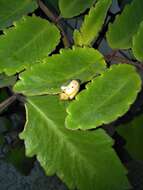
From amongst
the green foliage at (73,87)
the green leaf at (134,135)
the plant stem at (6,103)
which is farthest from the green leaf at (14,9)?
the green leaf at (134,135)

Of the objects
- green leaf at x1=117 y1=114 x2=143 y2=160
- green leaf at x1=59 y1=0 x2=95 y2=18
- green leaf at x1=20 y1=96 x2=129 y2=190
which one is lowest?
green leaf at x1=117 y1=114 x2=143 y2=160

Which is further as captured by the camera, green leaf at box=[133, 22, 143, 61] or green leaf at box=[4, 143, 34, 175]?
green leaf at box=[4, 143, 34, 175]

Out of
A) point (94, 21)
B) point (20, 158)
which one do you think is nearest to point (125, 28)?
point (94, 21)

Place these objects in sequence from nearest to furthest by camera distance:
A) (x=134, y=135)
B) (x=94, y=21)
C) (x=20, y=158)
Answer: (x=94, y=21) < (x=134, y=135) < (x=20, y=158)

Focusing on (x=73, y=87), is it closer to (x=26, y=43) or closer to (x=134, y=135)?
(x=26, y=43)

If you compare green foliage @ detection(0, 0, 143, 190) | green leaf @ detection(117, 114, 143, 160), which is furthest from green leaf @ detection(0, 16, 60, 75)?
green leaf @ detection(117, 114, 143, 160)

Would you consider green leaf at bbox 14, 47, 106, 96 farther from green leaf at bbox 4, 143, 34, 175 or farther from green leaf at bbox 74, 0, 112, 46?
green leaf at bbox 4, 143, 34, 175
